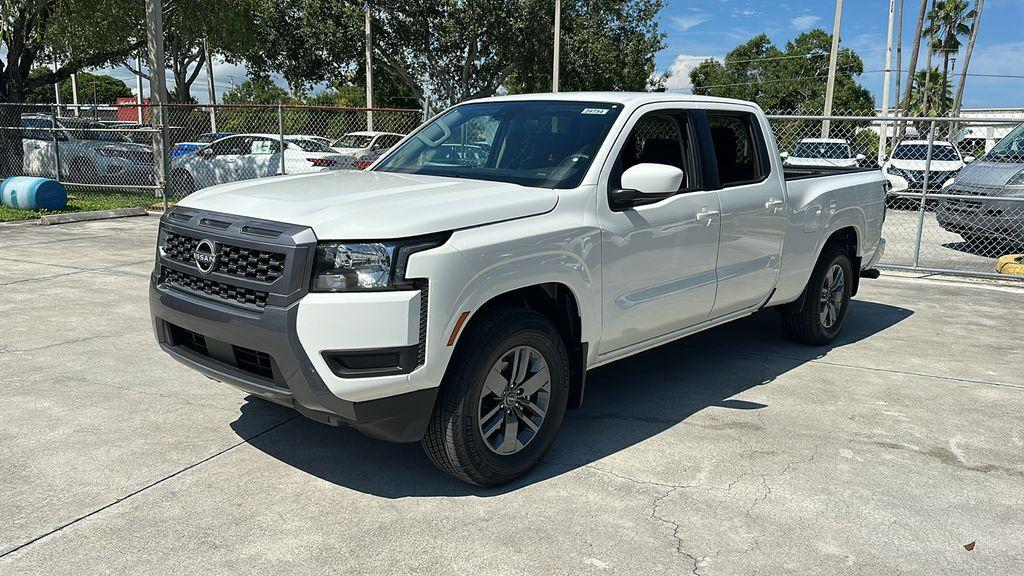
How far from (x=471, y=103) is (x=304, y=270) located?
2436mm

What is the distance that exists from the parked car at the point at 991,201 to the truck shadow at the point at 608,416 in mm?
6004

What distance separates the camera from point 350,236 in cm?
333

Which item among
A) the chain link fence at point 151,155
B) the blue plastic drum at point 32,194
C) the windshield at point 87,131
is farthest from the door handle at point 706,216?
the windshield at point 87,131

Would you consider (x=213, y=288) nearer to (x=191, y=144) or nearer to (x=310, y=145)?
(x=310, y=145)

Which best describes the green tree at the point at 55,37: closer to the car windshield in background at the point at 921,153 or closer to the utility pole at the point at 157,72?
the utility pole at the point at 157,72

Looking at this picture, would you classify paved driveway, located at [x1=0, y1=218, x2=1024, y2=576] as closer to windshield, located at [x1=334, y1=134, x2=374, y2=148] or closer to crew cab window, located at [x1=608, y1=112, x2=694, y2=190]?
crew cab window, located at [x1=608, y1=112, x2=694, y2=190]

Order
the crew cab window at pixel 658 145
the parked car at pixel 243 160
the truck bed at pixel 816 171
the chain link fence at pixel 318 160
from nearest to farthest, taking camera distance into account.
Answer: the crew cab window at pixel 658 145 < the truck bed at pixel 816 171 < the chain link fence at pixel 318 160 < the parked car at pixel 243 160

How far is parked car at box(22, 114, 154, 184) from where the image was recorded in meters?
16.4

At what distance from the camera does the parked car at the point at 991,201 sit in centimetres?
1146

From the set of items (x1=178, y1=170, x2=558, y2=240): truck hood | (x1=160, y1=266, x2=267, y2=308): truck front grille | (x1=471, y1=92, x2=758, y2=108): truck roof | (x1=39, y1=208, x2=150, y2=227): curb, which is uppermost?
(x1=471, y1=92, x2=758, y2=108): truck roof

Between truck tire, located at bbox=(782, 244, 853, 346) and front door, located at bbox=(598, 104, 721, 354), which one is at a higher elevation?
front door, located at bbox=(598, 104, 721, 354)

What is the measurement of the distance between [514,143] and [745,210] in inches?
A: 63.4

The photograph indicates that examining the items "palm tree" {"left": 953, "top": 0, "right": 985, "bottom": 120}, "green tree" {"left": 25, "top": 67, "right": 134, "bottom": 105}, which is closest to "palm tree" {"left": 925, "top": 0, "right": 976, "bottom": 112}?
"palm tree" {"left": 953, "top": 0, "right": 985, "bottom": 120}

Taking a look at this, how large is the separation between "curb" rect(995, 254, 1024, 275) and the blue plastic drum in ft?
46.8
